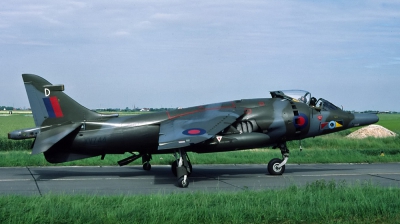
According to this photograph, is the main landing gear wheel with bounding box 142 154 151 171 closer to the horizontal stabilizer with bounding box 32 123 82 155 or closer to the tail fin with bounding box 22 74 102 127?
the tail fin with bounding box 22 74 102 127

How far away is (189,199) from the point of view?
1048 cm

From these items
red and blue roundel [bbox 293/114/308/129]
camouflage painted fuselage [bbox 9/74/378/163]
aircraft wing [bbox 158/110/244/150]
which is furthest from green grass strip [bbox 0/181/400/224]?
red and blue roundel [bbox 293/114/308/129]

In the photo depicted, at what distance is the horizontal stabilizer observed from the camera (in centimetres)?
1498

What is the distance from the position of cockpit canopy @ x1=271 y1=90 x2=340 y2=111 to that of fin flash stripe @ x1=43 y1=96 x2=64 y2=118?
292 inches

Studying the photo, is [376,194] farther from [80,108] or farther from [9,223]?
[80,108]

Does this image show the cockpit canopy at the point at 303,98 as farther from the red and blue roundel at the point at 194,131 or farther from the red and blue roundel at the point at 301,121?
the red and blue roundel at the point at 194,131

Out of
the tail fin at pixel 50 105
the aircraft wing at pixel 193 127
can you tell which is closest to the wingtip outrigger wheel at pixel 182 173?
the aircraft wing at pixel 193 127

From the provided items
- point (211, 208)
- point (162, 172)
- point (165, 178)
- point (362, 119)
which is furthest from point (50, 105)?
point (362, 119)

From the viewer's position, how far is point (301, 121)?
1688 cm

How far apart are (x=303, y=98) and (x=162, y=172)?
5716 mm

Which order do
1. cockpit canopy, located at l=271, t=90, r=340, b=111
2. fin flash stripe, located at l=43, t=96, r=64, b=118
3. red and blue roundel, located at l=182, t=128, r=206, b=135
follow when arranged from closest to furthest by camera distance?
red and blue roundel, located at l=182, t=128, r=206, b=135, fin flash stripe, located at l=43, t=96, r=64, b=118, cockpit canopy, located at l=271, t=90, r=340, b=111

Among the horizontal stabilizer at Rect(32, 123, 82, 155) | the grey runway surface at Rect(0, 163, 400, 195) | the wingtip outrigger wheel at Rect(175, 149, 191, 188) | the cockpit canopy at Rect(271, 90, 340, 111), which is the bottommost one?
the grey runway surface at Rect(0, 163, 400, 195)

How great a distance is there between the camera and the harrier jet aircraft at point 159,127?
1530 cm

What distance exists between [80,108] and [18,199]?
6.44 meters
